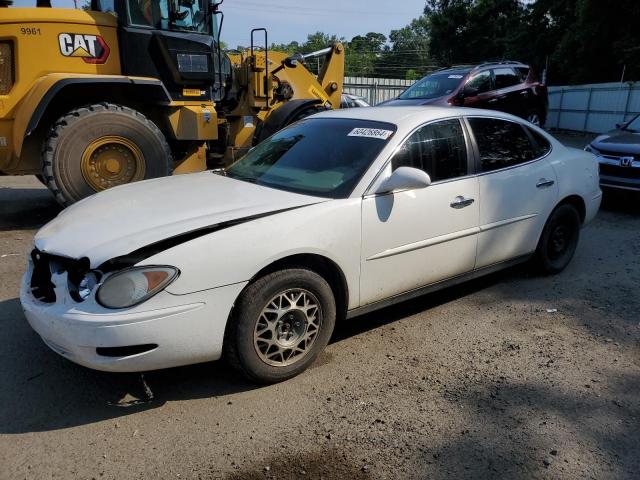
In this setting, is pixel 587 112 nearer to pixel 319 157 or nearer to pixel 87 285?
pixel 319 157

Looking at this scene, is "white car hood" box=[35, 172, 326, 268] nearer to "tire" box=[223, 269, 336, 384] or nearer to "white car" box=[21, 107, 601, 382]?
"white car" box=[21, 107, 601, 382]

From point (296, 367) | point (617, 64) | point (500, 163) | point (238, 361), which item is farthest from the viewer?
point (617, 64)

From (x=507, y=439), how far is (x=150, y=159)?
17.1 feet

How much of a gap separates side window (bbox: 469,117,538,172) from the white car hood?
168 centimetres

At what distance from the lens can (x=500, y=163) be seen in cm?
435

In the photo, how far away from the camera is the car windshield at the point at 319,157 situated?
356 cm

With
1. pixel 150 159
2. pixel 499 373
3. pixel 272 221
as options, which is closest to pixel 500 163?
pixel 499 373

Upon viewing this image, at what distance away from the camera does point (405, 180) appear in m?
3.45

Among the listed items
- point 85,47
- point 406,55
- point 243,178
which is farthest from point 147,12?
point 406,55

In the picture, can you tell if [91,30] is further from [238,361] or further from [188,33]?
[238,361]

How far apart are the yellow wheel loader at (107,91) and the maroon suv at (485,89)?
13.8 feet

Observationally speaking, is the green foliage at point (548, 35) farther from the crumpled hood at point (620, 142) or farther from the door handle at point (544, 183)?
the door handle at point (544, 183)

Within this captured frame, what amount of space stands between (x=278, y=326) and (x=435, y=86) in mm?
8976

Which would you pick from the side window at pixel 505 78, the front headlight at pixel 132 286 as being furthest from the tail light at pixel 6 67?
the side window at pixel 505 78
